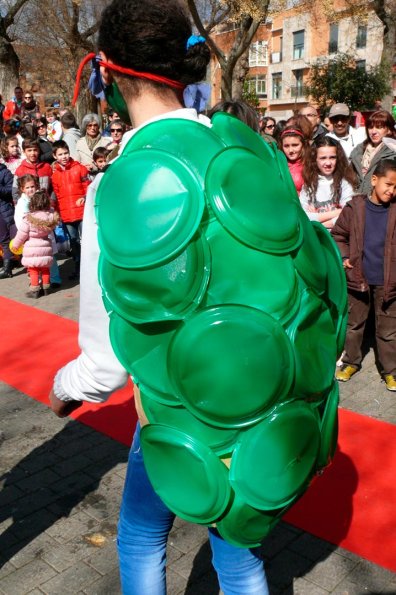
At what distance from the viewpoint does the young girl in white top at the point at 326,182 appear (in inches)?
226

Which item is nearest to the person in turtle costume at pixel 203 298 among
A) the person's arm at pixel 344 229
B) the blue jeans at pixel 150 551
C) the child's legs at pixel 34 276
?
the blue jeans at pixel 150 551

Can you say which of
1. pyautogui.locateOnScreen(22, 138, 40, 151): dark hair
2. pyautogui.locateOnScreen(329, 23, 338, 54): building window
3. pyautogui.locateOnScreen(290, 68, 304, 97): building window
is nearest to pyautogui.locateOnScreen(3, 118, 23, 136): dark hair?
pyautogui.locateOnScreen(22, 138, 40, 151): dark hair

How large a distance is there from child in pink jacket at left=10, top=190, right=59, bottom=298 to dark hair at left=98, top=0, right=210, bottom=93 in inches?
250

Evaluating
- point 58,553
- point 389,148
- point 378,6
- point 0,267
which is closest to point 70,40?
point 378,6

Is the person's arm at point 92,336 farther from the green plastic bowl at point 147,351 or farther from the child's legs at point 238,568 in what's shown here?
the child's legs at point 238,568

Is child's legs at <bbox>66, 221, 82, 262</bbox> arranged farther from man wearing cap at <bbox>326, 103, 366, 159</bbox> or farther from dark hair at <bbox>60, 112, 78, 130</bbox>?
dark hair at <bbox>60, 112, 78, 130</bbox>

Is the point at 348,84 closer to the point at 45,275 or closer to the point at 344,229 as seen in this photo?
the point at 45,275

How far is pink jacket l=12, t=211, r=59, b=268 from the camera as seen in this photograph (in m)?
7.87

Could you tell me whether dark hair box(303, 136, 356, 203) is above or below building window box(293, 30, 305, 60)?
below

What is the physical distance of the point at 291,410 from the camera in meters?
1.57

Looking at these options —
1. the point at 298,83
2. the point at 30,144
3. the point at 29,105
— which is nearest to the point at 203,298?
the point at 30,144

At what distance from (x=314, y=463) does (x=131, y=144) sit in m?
0.95

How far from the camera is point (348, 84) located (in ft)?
90.0

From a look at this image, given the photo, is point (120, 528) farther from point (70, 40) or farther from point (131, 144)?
point (70, 40)
